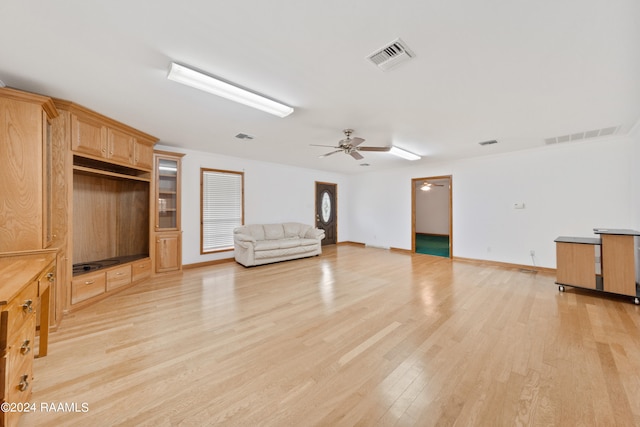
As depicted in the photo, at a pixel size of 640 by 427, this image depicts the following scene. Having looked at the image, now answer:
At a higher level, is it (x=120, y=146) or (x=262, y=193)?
(x=120, y=146)

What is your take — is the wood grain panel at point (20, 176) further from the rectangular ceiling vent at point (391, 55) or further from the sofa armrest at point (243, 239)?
the rectangular ceiling vent at point (391, 55)


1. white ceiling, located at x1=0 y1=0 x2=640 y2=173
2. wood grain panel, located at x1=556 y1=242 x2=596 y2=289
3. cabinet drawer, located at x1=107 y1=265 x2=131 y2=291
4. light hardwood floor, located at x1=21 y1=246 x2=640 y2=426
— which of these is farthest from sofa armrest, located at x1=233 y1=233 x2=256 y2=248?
wood grain panel, located at x1=556 y1=242 x2=596 y2=289

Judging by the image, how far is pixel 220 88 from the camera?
2332mm

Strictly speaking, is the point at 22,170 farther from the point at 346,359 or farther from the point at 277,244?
the point at 277,244

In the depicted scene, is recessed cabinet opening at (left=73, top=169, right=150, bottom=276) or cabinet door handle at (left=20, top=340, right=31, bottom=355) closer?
cabinet door handle at (left=20, top=340, right=31, bottom=355)

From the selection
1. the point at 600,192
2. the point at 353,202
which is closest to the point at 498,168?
the point at 600,192

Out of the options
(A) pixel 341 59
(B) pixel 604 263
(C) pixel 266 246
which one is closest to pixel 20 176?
(A) pixel 341 59

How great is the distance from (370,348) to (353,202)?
21.6ft

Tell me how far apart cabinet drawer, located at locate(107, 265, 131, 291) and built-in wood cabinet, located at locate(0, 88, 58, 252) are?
3.90 feet

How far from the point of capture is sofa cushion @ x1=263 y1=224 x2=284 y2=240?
20.1 ft

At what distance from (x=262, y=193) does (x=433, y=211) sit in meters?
7.61

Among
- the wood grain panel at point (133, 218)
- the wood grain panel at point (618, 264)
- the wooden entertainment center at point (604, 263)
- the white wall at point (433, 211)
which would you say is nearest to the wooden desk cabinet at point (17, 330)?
the wood grain panel at point (133, 218)

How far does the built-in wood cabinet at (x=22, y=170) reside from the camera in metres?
2.23

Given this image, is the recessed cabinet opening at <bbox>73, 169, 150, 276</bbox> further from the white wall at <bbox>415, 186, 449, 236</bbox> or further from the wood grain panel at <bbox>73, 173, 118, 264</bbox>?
the white wall at <bbox>415, 186, 449, 236</bbox>
